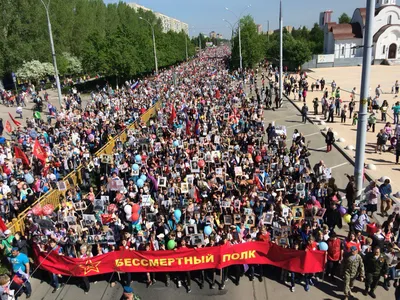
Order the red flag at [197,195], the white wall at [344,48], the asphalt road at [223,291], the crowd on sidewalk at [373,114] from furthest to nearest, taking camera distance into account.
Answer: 1. the white wall at [344,48]
2. the crowd on sidewalk at [373,114]
3. the red flag at [197,195]
4. the asphalt road at [223,291]

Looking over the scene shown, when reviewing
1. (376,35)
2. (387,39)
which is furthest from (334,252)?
(376,35)

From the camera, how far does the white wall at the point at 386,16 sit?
245ft

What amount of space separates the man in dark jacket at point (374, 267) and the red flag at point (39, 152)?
43.4 feet

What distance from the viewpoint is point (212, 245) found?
9.03 metres

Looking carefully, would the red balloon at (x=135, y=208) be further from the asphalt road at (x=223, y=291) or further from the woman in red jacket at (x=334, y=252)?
the woman in red jacket at (x=334, y=252)

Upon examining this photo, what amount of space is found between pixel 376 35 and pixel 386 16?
243 inches

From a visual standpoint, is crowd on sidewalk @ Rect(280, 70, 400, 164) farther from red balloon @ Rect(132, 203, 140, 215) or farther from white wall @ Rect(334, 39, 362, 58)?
white wall @ Rect(334, 39, 362, 58)

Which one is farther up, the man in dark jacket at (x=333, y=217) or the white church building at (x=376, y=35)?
the white church building at (x=376, y=35)

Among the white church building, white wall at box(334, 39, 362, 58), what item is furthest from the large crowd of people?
white wall at box(334, 39, 362, 58)

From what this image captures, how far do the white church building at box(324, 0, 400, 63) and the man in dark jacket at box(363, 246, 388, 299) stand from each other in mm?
72273

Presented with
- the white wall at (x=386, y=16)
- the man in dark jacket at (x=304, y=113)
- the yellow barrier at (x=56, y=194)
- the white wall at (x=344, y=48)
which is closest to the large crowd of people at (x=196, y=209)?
the yellow barrier at (x=56, y=194)

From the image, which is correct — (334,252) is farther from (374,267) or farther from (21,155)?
(21,155)

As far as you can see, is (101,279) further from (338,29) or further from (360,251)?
(338,29)

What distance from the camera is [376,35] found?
239 ft
